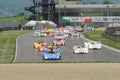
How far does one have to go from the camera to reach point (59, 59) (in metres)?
56.8

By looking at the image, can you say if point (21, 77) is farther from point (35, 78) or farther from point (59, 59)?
point (59, 59)

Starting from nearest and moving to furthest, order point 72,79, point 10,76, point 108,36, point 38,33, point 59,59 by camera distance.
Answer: point 72,79, point 10,76, point 59,59, point 108,36, point 38,33

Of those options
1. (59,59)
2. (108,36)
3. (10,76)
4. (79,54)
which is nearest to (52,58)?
(59,59)

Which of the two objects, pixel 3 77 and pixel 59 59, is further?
pixel 59 59

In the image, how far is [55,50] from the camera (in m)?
60.1

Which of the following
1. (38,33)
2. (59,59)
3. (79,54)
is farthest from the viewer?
(38,33)

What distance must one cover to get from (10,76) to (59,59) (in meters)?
25.6

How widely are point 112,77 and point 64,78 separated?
10.8 feet

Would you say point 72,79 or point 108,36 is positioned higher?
point 72,79

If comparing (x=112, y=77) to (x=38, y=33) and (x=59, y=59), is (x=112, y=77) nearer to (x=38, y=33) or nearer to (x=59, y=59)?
(x=59, y=59)

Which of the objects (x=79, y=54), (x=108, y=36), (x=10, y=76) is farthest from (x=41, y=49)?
(x=108, y=36)

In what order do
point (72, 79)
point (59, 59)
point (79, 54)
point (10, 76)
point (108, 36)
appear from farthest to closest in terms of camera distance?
point (108, 36) → point (79, 54) → point (59, 59) → point (10, 76) → point (72, 79)

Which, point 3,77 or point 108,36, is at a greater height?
point 3,77

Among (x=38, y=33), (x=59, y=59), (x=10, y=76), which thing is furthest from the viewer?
(x=38, y=33)
